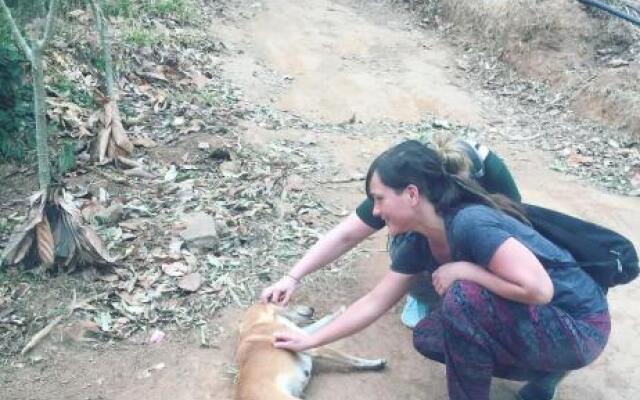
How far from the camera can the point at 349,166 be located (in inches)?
236

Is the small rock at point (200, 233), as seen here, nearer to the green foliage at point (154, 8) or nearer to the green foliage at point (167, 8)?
the green foliage at point (154, 8)

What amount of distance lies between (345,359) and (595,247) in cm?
130

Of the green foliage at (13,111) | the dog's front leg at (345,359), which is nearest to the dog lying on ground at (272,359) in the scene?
the dog's front leg at (345,359)

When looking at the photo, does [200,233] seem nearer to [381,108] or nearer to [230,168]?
[230,168]

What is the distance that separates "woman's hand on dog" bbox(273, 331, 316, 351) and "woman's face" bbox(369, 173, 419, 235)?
2.31ft

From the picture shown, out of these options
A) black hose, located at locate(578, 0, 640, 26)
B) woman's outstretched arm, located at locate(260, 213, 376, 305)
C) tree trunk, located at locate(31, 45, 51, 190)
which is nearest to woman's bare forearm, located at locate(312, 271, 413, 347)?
woman's outstretched arm, located at locate(260, 213, 376, 305)

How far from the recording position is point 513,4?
8.91m

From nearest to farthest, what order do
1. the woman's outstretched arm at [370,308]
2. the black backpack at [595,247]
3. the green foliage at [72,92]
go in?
the black backpack at [595,247], the woman's outstretched arm at [370,308], the green foliage at [72,92]

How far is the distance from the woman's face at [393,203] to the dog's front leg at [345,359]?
964 mm

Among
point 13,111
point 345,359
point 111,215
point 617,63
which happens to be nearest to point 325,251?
point 345,359

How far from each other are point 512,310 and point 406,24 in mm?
8336

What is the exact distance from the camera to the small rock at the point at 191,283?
400cm

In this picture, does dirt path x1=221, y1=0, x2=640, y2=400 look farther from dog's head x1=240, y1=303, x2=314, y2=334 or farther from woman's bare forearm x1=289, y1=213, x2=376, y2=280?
woman's bare forearm x1=289, y1=213, x2=376, y2=280

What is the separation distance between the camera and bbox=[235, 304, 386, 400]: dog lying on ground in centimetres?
307
